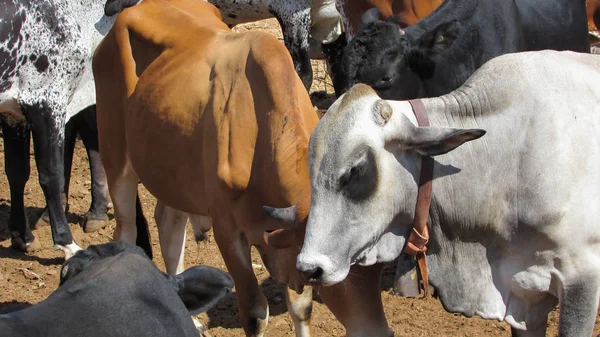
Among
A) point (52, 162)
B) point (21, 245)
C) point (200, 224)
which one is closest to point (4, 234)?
point (21, 245)

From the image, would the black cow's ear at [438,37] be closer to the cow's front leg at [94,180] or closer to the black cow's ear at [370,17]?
the black cow's ear at [370,17]

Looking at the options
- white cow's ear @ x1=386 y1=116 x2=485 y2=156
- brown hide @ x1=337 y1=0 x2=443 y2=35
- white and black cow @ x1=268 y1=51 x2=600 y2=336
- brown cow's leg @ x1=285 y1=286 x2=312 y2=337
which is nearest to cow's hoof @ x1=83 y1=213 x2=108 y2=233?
brown hide @ x1=337 y1=0 x2=443 y2=35

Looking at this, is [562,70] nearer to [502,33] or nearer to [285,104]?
[285,104]

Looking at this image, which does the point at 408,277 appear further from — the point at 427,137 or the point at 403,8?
the point at 403,8

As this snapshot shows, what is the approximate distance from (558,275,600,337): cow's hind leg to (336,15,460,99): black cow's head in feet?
5.27

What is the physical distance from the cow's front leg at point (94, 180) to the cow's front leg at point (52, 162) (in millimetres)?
585

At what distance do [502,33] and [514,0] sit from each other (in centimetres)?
32

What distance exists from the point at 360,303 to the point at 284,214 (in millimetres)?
652

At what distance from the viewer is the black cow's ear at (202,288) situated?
9.41 feet

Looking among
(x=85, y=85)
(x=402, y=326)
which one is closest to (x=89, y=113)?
(x=85, y=85)

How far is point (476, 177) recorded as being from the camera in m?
3.38

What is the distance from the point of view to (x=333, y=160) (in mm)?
3168

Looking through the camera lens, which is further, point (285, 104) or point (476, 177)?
point (285, 104)

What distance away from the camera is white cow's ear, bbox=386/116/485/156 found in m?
3.11
